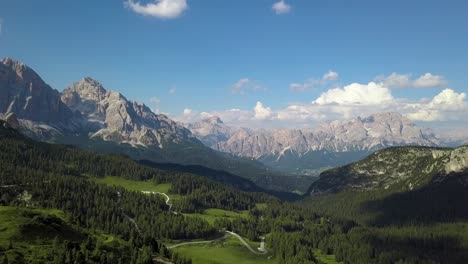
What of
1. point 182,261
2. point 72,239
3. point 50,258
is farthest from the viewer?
point 182,261

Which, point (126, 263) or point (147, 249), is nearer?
point (126, 263)

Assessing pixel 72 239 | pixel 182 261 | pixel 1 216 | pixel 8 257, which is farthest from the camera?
pixel 182 261

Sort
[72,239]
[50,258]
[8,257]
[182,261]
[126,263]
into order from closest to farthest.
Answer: [8,257] < [50,258] < [126,263] < [72,239] < [182,261]

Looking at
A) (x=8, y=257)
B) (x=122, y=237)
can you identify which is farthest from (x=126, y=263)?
(x=122, y=237)

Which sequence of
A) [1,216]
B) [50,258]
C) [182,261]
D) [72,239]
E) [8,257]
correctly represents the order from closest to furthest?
[8,257] → [50,258] → [72,239] → [1,216] → [182,261]

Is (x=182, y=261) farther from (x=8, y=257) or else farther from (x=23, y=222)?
(x=8, y=257)

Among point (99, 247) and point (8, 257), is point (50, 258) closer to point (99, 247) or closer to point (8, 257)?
point (8, 257)

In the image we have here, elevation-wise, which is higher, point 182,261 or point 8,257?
point 8,257

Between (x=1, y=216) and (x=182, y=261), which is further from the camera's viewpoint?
(x=182, y=261)

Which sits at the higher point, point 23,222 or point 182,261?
point 23,222

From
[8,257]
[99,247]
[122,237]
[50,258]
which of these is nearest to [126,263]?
[99,247]
